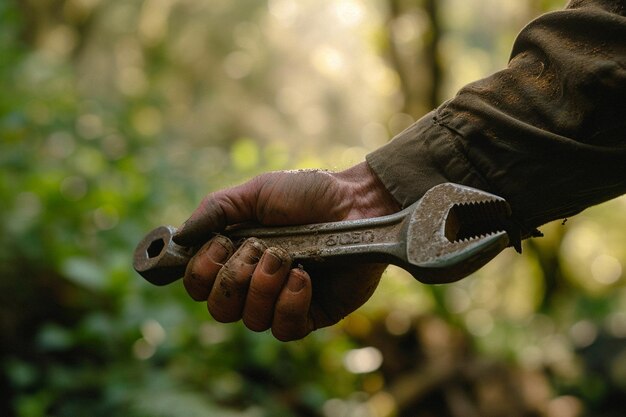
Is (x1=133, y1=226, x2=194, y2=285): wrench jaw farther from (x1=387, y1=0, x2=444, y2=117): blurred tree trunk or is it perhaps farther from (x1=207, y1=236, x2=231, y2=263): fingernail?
(x1=387, y1=0, x2=444, y2=117): blurred tree trunk

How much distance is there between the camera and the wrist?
181 cm

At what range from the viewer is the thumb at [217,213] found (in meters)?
1.70

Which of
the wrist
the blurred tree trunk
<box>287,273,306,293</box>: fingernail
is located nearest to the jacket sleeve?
the wrist

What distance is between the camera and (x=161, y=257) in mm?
1715

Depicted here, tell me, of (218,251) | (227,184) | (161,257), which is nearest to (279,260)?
(218,251)

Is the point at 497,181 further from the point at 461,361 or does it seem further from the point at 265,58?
the point at 265,58

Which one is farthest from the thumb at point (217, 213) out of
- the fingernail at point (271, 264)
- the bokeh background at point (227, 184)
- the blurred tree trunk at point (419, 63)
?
the blurred tree trunk at point (419, 63)

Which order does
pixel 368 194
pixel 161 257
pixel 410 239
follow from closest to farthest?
pixel 410 239, pixel 161 257, pixel 368 194

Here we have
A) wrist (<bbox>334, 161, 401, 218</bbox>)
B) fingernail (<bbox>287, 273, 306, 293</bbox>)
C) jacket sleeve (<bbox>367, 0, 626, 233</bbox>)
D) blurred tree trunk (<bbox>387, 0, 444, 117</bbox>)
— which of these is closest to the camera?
jacket sleeve (<bbox>367, 0, 626, 233</bbox>)

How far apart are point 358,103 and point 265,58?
1080 millimetres

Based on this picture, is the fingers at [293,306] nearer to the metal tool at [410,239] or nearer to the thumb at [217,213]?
the metal tool at [410,239]

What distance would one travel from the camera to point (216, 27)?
7.25 meters

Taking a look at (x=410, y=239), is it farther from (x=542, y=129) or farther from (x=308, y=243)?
(x=542, y=129)

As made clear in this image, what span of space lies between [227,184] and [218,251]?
6.71 ft
